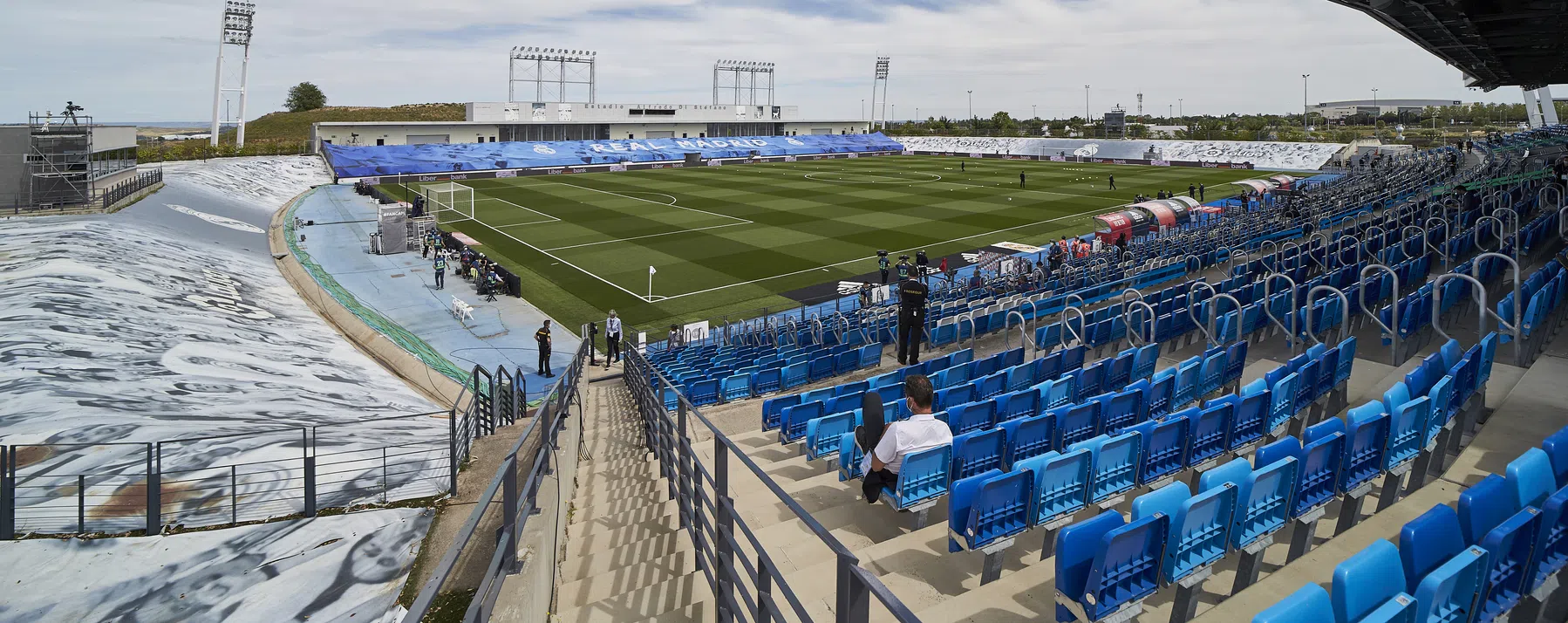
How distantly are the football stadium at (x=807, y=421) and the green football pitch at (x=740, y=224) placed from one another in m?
0.50

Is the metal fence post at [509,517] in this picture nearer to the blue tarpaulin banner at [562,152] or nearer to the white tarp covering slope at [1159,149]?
the blue tarpaulin banner at [562,152]

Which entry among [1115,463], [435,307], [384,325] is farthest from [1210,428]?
[435,307]

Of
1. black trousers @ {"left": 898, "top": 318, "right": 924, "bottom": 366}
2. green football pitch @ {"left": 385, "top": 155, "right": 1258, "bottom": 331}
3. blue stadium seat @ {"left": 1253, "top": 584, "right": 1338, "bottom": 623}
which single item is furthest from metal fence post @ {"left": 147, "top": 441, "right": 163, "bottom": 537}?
green football pitch @ {"left": 385, "top": 155, "right": 1258, "bottom": 331}

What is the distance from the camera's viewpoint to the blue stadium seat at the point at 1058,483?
17.8ft

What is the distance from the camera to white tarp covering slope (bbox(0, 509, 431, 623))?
6574 mm

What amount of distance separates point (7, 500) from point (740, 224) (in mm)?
37685

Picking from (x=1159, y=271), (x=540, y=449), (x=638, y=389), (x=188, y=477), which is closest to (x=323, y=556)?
(x=188, y=477)

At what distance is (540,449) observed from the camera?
5.44m

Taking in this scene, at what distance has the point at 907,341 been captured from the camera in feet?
49.4

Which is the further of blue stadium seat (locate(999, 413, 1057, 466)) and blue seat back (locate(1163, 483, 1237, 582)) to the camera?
blue stadium seat (locate(999, 413, 1057, 466))

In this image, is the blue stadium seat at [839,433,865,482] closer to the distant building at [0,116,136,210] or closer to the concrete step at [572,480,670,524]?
the concrete step at [572,480,670,524]

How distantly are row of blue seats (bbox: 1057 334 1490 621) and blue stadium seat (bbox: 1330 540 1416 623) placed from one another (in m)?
0.92

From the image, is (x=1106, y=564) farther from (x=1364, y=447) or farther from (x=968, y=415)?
(x=968, y=415)

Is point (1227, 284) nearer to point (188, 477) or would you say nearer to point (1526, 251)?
point (1526, 251)
